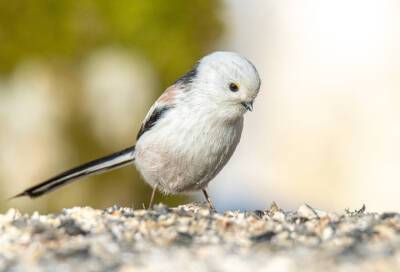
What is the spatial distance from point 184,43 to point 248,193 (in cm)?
622

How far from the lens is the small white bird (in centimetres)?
597

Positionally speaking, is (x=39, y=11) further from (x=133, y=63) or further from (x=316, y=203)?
(x=316, y=203)

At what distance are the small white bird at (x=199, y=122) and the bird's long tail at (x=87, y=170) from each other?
448 mm

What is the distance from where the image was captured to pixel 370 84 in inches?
607

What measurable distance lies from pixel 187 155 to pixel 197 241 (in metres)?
1.76

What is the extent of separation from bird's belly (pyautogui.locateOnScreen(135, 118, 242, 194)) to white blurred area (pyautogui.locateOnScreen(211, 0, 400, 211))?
322 inches

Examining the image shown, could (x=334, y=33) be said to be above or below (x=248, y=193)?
above

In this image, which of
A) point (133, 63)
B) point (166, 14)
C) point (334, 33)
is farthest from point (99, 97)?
point (334, 33)

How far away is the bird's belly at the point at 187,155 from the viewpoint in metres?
5.96

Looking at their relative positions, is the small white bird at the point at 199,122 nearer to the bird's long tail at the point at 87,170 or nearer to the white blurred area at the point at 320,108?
the bird's long tail at the point at 87,170

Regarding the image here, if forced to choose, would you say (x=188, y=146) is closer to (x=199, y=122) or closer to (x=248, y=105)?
(x=199, y=122)

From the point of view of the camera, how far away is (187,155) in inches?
236

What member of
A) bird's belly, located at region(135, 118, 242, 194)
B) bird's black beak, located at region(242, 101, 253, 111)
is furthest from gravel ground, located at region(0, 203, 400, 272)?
bird's black beak, located at region(242, 101, 253, 111)

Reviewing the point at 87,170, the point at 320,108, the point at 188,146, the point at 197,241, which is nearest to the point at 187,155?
the point at 188,146
